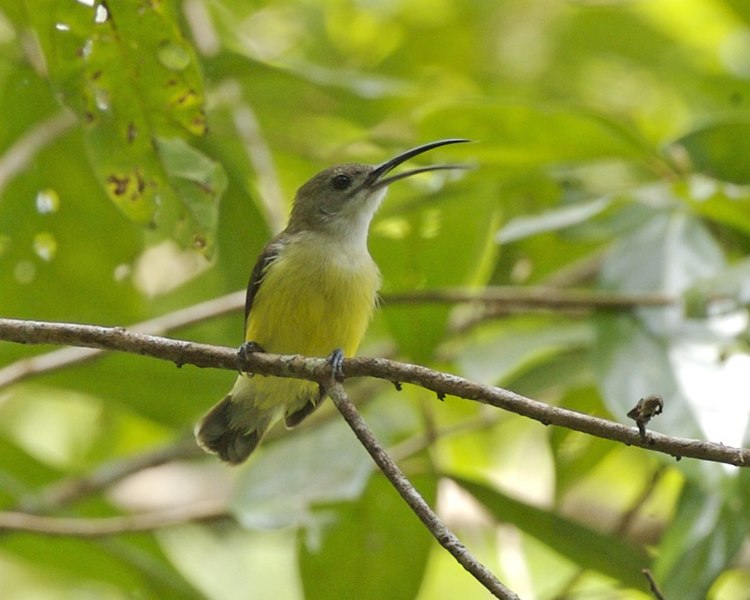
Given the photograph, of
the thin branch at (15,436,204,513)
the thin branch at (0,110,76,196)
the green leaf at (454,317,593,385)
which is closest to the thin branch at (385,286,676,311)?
the green leaf at (454,317,593,385)

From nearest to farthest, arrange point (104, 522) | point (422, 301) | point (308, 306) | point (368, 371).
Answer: point (368, 371)
point (308, 306)
point (422, 301)
point (104, 522)

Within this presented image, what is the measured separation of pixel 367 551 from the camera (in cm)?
436

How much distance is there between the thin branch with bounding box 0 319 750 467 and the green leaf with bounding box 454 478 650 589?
5.54 ft

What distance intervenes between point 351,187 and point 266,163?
0.70 metres

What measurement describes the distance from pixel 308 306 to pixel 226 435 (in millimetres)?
638

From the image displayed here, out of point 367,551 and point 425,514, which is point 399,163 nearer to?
point 367,551

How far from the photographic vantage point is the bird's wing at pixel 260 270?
13.9ft

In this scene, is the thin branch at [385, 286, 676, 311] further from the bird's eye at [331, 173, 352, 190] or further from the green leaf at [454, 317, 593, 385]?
the bird's eye at [331, 173, 352, 190]

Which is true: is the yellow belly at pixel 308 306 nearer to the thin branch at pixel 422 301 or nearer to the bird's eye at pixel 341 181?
the thin branch at pixel 422 301

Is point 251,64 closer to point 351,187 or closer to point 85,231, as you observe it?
point 351,187

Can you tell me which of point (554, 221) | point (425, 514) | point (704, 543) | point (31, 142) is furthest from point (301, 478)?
point (425, 514)

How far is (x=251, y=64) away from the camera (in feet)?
15.5

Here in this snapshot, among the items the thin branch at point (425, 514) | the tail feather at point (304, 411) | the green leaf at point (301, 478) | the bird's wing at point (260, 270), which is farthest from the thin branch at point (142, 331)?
the thin branch at point (425, 514)

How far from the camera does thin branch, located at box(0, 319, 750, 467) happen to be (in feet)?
7.74
